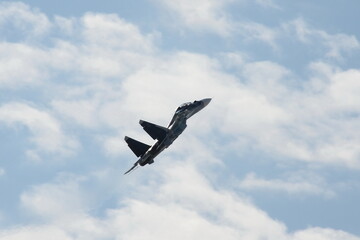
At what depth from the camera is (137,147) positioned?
15250cm

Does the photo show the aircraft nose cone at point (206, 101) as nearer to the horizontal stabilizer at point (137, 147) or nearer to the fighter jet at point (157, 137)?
the fighter jet at point (157, 137)

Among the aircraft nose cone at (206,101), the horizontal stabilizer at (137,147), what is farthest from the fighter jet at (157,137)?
the aircraft nose cone at (206,101)

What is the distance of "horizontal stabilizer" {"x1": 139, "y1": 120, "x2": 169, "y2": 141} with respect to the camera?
149 metres

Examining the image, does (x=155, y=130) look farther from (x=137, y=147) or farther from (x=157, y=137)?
(x=137, y=147)

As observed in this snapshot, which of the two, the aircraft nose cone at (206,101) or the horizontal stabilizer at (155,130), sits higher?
the aircraft nose cone at (206,101)

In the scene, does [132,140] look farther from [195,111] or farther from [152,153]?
[195,111]

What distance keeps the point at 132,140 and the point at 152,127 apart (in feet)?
20.4

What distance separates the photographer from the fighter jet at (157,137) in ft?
489

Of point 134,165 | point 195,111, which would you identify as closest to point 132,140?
point 134,165

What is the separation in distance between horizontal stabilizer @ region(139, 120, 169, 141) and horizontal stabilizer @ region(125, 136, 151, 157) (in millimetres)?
3419

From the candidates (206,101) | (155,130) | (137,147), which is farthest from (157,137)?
(206,101)

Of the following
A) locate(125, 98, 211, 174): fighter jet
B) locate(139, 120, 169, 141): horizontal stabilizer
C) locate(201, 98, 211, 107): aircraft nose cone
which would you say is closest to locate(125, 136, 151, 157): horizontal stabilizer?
locate(125, 98, 211, 174): fighter jet

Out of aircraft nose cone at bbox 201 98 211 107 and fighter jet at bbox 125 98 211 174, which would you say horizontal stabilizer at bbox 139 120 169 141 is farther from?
aircraft nose cone at bbox 201 98 211 107

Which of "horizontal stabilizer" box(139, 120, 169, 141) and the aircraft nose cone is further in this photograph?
the aircraft nose cone
